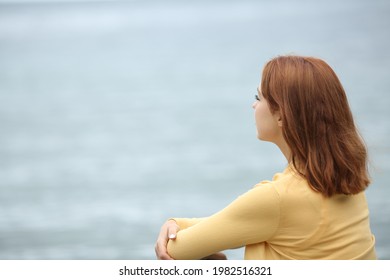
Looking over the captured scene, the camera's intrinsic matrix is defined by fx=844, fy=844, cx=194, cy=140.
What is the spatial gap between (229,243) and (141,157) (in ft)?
24.0

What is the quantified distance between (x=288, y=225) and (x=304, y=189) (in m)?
0.08

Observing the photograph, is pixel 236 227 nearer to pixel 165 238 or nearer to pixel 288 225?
pixel 288 225

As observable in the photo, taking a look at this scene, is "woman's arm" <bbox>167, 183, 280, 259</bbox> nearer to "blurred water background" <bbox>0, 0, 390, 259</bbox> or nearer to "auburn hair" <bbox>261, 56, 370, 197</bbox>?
"auburn hair" <bbox>261, 56, 370, 197</bbox>

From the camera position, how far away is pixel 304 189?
1.65m

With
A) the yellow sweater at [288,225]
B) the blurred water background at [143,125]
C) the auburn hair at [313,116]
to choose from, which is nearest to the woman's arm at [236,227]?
the yellow sweater at [288,225]

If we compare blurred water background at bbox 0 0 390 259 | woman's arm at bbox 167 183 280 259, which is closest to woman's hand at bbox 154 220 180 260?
woman's arm at bbox 167 183 280 259

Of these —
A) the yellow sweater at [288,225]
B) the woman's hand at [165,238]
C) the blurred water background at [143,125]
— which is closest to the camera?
the yellow sweater at [288,225]

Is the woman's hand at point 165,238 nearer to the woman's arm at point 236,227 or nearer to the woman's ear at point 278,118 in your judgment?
the woman's arm at point 236,227

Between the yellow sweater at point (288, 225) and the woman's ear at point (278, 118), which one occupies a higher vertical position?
the woman's ear at point (278, 118)

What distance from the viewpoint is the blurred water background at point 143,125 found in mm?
6078

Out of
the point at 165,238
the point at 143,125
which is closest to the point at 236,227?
the point at 165,238
